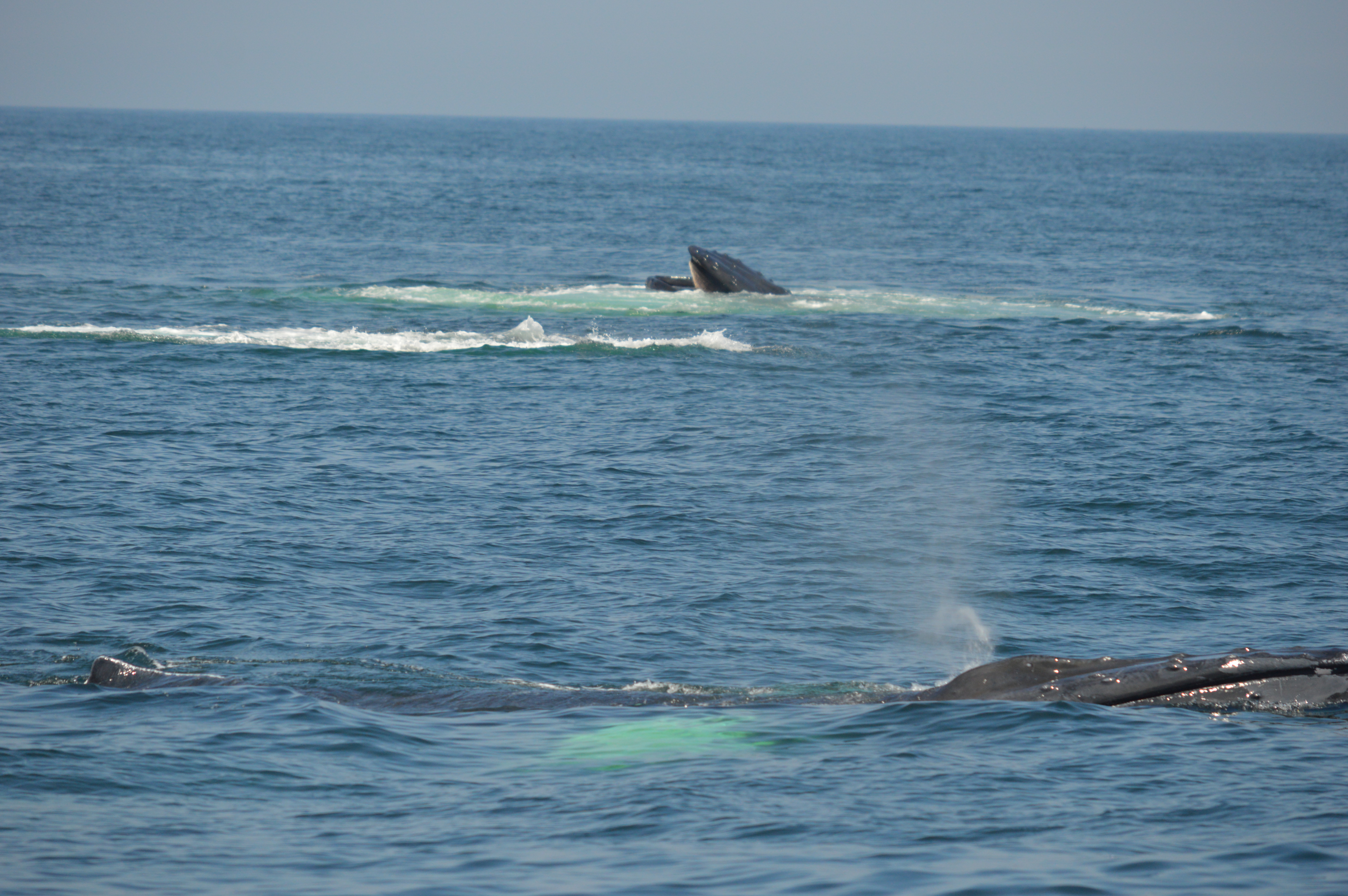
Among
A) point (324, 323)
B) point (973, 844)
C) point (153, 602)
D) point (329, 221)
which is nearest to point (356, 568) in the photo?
point (153, 602)

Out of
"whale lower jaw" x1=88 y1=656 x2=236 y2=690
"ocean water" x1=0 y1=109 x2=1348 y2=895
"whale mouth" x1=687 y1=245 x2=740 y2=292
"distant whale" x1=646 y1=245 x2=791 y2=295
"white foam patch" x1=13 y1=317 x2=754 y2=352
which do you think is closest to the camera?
"ocean water" x1=0 y1=109 x2=1348 y2=895

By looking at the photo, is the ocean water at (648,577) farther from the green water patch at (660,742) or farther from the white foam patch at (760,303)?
the white foam patch at (760,303)

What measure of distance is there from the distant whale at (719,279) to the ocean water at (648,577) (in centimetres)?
130

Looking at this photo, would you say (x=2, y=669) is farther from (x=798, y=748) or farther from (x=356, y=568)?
(x=798, y=748)

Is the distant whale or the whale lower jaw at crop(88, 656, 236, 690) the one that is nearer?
the whale lower jaw at crop(88, 656, 236, 690)

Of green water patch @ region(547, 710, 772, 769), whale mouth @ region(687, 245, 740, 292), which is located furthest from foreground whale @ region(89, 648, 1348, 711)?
whale mouth @ region(687, 245, 740, 292)

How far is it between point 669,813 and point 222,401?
21.8 meters

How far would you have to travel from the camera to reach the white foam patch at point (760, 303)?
1753 inches

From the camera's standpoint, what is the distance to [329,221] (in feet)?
249

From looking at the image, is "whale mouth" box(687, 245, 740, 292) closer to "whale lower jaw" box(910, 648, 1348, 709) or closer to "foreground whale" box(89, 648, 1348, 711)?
"foreground whale" box(89, 648, 1348, 711)

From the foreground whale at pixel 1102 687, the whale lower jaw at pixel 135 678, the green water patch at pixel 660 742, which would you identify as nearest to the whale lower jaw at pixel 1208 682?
the foreground whale at pixel 1102 687

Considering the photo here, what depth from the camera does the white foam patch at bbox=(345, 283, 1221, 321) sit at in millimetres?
44531

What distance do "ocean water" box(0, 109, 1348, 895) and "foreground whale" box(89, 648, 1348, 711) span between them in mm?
131

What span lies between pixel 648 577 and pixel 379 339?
2066 centimetres
